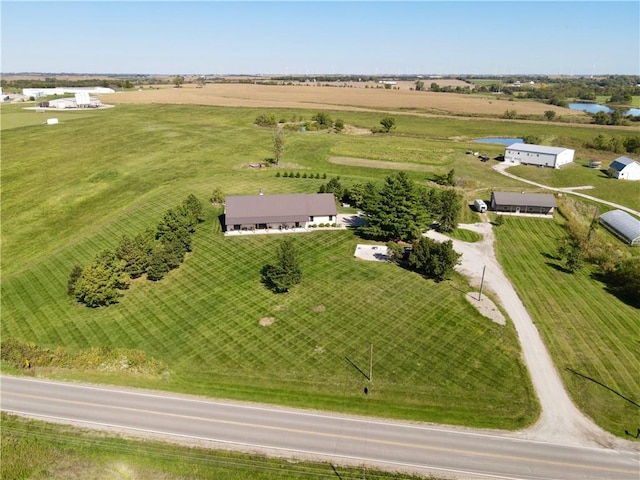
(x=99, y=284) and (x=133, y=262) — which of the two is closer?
(x=99, y=284)

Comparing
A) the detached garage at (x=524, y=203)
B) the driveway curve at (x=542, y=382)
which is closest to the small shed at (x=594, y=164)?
the detached garage at (x=524, y=203)

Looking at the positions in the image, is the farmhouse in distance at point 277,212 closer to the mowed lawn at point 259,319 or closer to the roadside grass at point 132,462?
the mowed lawn at point 259,319

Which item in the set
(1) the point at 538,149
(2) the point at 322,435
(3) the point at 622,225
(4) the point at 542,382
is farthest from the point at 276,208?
(1) the point at 538,149

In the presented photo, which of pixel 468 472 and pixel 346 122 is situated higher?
pixel 346 122

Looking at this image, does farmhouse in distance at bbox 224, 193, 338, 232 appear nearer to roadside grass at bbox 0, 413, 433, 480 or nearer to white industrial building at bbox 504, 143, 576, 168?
roadside grass at bbox 0, 413, 433, 480

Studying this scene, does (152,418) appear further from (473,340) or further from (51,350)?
(473,340)

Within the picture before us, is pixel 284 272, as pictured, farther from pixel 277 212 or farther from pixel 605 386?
pixel 605 386

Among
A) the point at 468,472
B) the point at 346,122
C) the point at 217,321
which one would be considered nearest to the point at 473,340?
the point at 468,472
